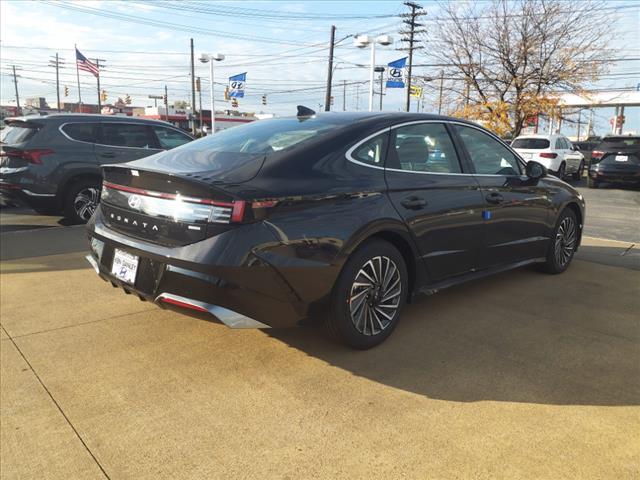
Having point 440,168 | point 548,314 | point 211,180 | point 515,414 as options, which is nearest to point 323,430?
point 515,414

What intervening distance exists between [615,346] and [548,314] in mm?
638

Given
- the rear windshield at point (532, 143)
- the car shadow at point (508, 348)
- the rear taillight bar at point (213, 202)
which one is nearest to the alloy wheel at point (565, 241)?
the car shadow at point (508, 348)

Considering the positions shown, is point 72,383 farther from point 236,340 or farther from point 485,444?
point 485,444

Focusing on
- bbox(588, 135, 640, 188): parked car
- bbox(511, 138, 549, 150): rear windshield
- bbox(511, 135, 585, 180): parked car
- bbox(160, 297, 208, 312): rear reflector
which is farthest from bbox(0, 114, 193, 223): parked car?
bbox(588, 135, 640, 188): parked car

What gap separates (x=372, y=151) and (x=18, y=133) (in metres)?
6.45

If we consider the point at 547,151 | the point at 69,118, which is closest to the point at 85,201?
the point at 69,118

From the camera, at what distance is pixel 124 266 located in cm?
322

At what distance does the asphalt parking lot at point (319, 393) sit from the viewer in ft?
7.70

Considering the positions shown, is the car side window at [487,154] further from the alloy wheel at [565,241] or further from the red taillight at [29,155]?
the red taillight at [29,155]

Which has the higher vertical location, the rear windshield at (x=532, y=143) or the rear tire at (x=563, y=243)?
the rear windshield at (x=532, y=143)

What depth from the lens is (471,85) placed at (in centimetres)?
2528

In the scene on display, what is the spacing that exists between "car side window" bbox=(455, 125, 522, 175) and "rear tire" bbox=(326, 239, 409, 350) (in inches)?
51.7

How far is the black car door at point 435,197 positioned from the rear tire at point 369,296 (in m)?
0.29

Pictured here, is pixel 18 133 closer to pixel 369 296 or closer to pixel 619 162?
pixel 369 296
